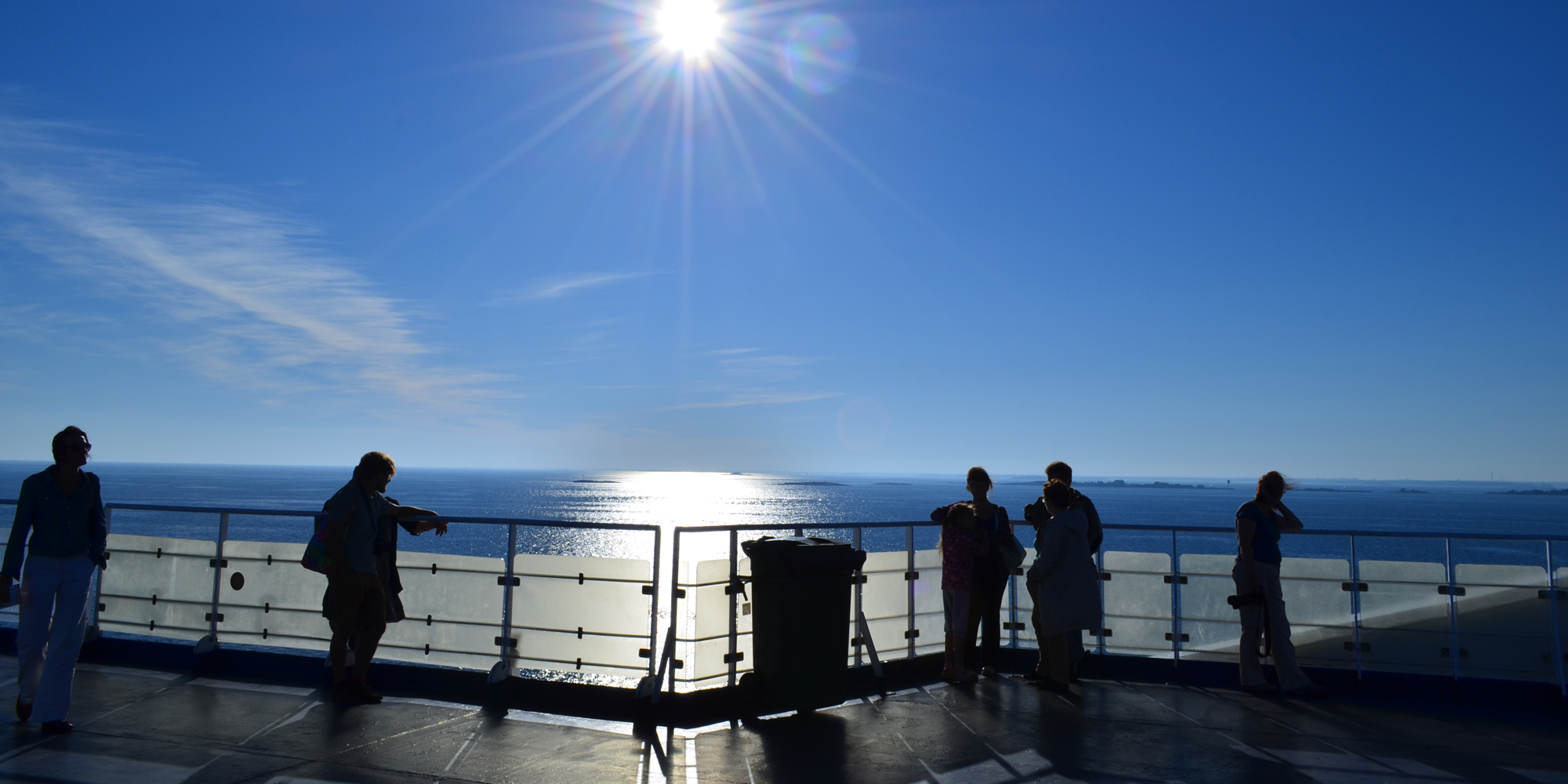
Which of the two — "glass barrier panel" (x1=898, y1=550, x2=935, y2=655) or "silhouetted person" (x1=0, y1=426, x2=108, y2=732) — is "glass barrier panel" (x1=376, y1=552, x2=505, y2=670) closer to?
"silhouetted person" (x1=0, y1=426, x2=108, y2=732)

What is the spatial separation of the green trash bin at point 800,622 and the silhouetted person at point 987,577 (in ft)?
5.23

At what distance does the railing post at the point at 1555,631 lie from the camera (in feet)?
22.9

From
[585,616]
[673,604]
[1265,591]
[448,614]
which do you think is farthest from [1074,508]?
[448,614]

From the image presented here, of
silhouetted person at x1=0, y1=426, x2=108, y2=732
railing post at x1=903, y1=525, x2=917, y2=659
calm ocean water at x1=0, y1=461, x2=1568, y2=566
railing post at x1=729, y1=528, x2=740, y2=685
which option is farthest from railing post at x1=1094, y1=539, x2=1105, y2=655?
calm ocean water at x1=0, y1=461, x2=1568, y2=566

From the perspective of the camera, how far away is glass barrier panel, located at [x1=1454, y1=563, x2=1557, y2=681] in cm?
716

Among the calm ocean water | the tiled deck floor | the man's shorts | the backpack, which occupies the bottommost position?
the calm ocean water

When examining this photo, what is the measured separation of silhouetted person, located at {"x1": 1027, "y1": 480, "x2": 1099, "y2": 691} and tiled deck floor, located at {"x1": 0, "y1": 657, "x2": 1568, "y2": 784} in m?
0.47

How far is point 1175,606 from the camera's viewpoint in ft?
26.5

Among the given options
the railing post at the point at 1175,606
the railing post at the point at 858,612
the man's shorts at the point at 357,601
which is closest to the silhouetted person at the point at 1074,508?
the railing post at the point at 1175,606

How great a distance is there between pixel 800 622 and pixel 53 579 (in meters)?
5.08

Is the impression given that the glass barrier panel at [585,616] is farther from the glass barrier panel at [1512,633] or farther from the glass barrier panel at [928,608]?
the glass barrier panel at [1512,633]

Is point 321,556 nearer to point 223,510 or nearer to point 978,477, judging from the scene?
point 223,510

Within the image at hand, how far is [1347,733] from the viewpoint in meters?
5.99

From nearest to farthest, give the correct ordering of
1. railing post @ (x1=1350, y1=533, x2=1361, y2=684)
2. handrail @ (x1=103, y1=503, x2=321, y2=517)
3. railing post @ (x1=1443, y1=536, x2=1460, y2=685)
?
1. handrail @ (x1=103, y1=503, x2=321, y2=517)
2. railing post @ (x1=1443, y1=536, x2=1460, y2=685)
3. railing post @ (x1=1350, y1=533, x2=1361, y2=684)
